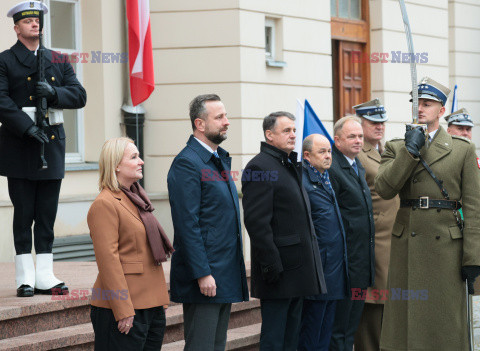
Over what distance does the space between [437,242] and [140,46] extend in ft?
13.8

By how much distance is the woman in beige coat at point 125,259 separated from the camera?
17.0 ft

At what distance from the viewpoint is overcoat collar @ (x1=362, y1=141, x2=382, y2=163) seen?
7.78 m

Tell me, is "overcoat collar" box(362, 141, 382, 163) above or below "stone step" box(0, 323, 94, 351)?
above

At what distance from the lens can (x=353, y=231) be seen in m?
7.08

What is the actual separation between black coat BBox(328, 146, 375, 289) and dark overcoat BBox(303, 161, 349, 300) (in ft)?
0.55

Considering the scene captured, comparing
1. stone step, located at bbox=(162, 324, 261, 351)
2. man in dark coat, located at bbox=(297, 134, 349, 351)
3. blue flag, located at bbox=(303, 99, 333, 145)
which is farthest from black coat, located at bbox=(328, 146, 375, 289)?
stone step, located at bbox=(162, 324, 261, 351)

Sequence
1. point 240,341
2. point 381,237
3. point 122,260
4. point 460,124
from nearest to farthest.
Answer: point 122,260
point 381,237
point 240,341
point 460,124

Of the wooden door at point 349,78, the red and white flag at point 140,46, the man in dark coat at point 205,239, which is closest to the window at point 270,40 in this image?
the wooden door at point 349,78

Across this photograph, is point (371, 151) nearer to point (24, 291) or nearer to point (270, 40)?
point (24, 291)

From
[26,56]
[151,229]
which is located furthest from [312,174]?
[26,56]

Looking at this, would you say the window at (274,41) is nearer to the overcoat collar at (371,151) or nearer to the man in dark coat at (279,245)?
the overcoat collar at (371,151)

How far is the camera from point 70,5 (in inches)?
420

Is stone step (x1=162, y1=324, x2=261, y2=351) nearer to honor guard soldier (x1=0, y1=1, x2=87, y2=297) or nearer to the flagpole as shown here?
honor guard soldier (x1=0, y1=1, x2=87, y2=297)

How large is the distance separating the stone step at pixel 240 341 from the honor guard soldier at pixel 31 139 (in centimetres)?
95
